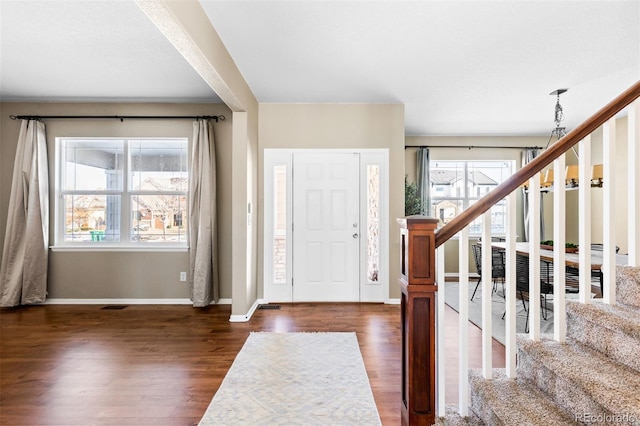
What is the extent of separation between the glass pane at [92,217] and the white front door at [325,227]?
97.3 inches

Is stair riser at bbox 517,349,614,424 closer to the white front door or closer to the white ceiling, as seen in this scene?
the white ceiling

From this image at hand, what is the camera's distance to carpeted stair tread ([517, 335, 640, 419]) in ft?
3.89

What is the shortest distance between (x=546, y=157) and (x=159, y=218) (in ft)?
14.5

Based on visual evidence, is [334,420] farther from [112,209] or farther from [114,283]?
[112,209]

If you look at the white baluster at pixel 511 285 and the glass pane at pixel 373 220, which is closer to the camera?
the white baluster at pixel 511 285

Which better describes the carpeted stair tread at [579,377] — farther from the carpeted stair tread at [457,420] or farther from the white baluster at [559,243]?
the carpeted stair tread at [457,420]

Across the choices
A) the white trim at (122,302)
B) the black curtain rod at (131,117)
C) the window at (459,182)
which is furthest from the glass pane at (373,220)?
the window at (459,182)

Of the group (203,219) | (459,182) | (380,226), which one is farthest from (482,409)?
(459,182)

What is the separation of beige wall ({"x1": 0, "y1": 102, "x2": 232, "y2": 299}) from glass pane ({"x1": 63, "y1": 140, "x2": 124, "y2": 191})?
0.50 ft

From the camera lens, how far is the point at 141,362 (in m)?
2.68

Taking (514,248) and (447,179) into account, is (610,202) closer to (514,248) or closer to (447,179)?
(514,248)

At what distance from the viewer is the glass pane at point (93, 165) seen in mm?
4512

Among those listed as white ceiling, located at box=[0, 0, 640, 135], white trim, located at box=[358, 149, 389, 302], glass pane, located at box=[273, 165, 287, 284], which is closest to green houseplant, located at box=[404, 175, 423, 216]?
white trim, located at box=[358, 149, 389, 302]

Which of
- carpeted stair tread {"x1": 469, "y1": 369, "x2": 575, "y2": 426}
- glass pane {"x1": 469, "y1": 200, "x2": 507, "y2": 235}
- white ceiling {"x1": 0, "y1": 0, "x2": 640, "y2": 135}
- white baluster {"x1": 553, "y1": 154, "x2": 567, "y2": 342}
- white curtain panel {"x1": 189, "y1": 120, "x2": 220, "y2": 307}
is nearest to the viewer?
carpeted stair tread {"x1": 469, "y1": 369, "x2": 575, "y2": 426}
